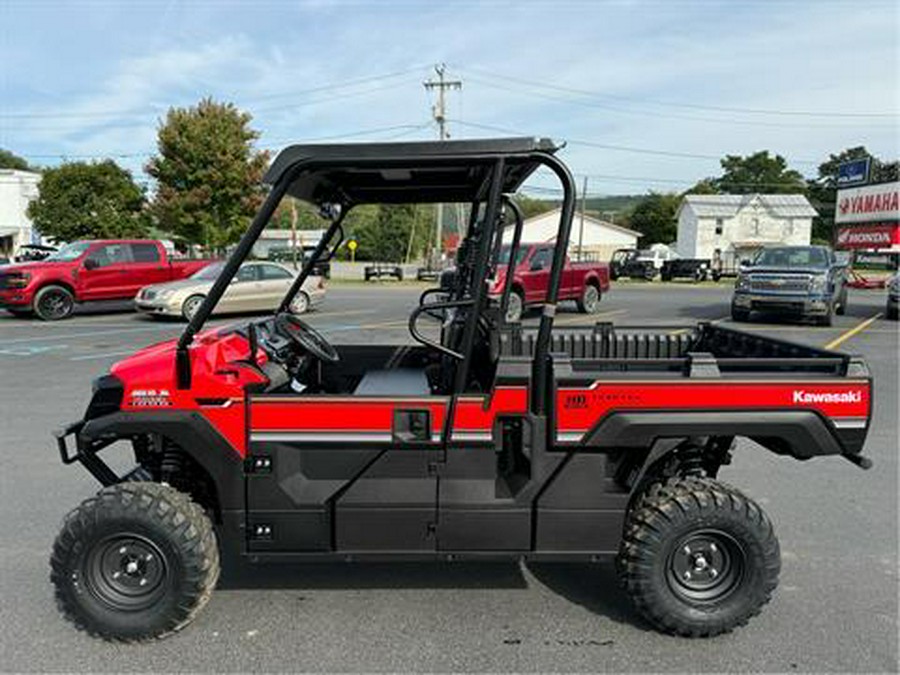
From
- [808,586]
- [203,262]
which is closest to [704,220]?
[203,262]

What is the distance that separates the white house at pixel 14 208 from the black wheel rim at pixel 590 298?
47682mm

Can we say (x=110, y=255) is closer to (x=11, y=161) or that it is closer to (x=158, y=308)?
(x=158, y=308)

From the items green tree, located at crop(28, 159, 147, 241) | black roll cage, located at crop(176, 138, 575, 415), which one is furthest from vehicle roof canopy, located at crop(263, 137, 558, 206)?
green tree, located at crop(28, 159, 147, 241)

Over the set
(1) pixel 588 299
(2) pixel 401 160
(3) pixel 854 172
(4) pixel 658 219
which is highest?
(4) pixel 658 219

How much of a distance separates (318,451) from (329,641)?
0.80 meters

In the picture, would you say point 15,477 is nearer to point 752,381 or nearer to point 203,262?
point 752,381

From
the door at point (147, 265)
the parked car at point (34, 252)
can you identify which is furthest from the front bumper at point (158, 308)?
the parked car at point (34, 252)

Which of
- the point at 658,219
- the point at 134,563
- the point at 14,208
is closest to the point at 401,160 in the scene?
the point at 134,563

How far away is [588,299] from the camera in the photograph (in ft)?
56.8

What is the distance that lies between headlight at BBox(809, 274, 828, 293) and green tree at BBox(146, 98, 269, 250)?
2164cm

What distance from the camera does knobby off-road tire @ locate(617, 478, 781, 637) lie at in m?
2.82

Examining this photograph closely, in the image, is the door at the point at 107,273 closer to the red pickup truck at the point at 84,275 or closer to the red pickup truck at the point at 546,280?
the red pickup truck at the point at 84,275

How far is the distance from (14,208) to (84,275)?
143ft

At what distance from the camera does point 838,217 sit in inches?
1113
